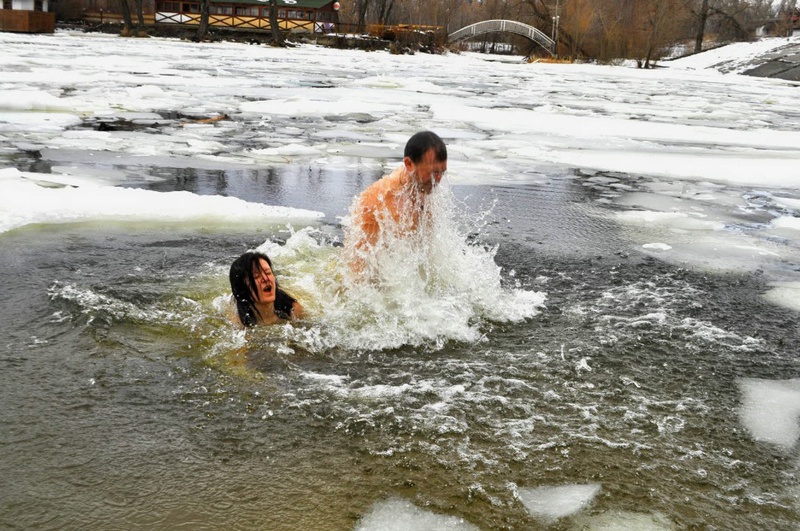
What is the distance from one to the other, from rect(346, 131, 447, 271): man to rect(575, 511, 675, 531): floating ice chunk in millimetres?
2140

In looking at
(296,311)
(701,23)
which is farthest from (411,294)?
(701,23)

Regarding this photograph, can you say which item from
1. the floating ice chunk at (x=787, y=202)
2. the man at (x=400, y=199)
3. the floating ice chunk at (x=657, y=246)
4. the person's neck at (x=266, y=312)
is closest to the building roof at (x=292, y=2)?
the floating ice chunk at (x=787, y=202)

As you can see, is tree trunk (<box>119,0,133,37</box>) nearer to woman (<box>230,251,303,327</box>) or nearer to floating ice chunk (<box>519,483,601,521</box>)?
woman (<box>230,251,303,327</box>)

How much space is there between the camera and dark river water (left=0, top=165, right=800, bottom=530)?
2.47 metres

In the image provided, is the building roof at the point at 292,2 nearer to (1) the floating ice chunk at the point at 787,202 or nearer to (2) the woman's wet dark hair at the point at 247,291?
(1) the floating ice chunk at the point at 787,202

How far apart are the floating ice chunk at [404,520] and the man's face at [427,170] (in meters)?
2.08

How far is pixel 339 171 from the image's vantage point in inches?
315

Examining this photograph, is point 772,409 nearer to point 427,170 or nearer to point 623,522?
point 623,522

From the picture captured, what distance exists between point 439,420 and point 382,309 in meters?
1.26

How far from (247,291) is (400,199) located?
0.99 meters

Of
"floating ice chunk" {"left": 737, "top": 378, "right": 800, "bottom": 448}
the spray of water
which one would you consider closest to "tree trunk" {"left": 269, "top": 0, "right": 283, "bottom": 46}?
the spray of water

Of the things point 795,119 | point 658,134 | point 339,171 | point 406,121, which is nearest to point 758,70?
point 795,119

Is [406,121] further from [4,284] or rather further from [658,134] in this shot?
[4,284]

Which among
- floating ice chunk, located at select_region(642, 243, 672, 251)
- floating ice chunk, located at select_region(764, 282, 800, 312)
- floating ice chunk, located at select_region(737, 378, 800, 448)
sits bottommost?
floating ice chunk, located at select_region(737, 378, 800, 448)
